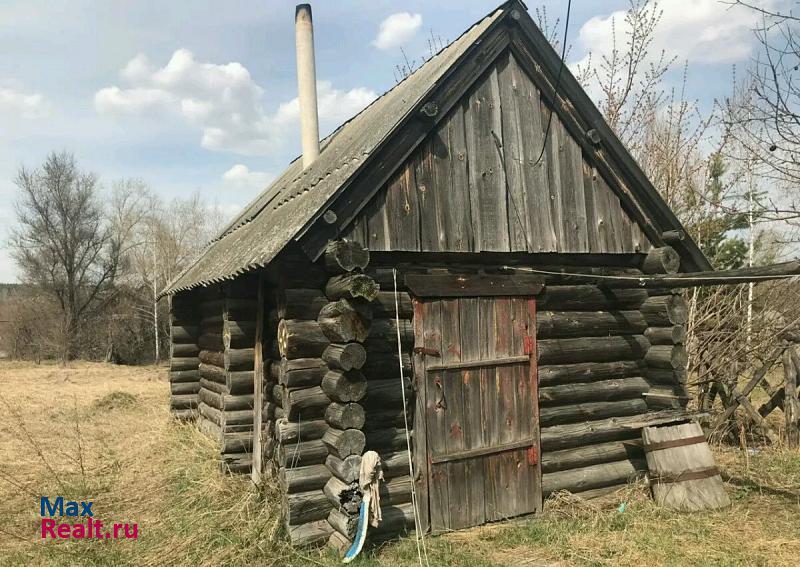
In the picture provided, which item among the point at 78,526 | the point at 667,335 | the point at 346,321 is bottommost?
the point at 78,526

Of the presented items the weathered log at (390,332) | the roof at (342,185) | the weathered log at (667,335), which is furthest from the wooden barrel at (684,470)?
the weathered log at (390,332)

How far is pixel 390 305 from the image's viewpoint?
6.43m

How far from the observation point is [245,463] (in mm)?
7828

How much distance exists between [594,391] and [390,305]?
3082 mm

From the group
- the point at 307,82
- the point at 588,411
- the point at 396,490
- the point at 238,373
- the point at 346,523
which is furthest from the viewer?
the point at 307,82

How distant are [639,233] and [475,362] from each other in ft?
10.0

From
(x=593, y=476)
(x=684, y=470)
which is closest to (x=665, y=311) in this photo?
(x=684, y=470)

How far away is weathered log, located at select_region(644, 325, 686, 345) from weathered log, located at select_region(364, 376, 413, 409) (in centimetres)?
361

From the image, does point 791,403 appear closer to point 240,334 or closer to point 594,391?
point 594,391

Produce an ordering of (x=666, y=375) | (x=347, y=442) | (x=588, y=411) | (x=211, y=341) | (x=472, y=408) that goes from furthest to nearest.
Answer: (x=211, y=341), (x=666, y=375), (x=588, y=411), (x=472, y=408), (x=347, y=442)

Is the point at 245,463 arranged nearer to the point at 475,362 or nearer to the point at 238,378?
the point at 238,378

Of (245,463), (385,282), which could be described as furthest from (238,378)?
(385,282)

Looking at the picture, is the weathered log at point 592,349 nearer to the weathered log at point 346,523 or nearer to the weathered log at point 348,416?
the weathered log at point 348,416

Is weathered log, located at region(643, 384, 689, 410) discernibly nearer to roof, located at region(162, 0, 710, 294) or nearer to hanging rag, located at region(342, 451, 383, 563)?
roof, located at region(162, 0, 710, 294)
